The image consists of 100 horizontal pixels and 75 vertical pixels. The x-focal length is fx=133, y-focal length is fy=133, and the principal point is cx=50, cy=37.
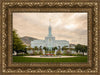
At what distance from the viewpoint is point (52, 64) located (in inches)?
211

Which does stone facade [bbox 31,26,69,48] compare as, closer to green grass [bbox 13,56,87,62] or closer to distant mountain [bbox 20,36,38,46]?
distant mountain [bbox 20,36,38,46]

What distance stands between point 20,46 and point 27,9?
1.56 meters

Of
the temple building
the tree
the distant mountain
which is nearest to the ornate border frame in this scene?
the tree

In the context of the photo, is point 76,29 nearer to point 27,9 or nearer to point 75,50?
point 75,50

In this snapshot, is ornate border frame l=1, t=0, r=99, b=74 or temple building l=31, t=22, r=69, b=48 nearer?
ornate border frame l=1, t=0, r=99, b=74

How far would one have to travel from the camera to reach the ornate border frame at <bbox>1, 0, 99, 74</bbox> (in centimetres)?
534

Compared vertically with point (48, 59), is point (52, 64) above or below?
below

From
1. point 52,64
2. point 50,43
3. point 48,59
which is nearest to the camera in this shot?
point 52,64

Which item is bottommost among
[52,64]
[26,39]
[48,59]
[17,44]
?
[52,64]

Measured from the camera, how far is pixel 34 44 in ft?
18.6

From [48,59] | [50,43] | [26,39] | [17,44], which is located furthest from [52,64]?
[17,44]

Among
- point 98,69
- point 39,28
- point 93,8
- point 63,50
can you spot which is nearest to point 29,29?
point 39,28

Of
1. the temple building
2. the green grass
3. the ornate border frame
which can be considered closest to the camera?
the ornate border frame

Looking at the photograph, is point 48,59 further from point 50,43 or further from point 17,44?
point 17,44
